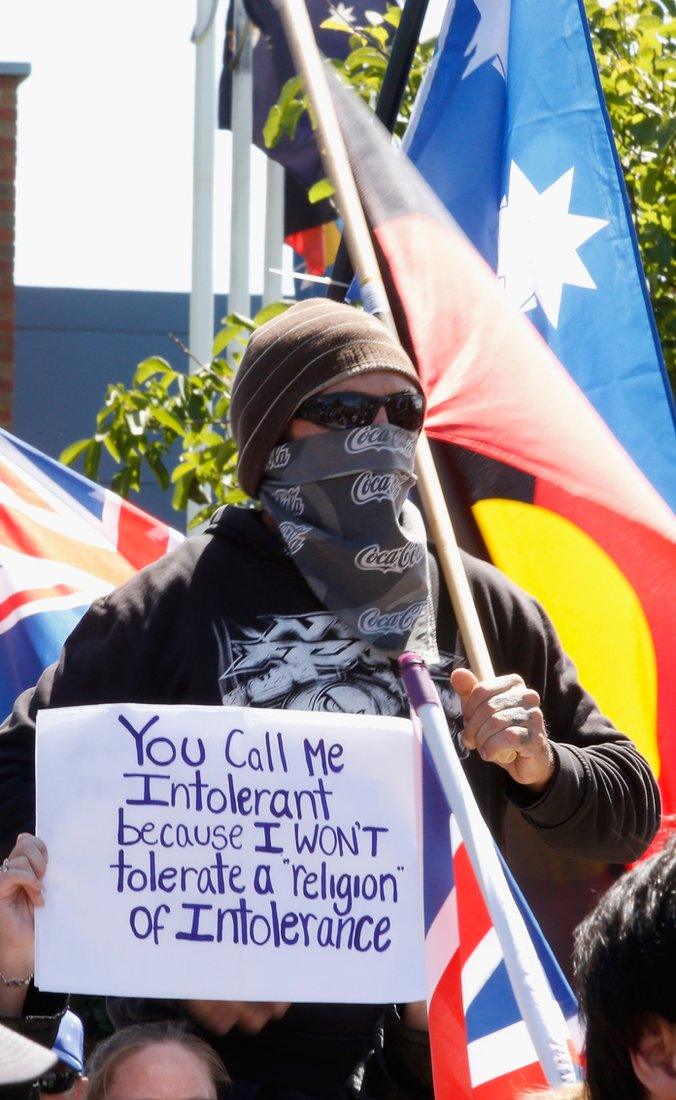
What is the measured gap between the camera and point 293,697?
8.86 ft

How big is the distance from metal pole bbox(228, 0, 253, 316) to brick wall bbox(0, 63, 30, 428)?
1.34 meters

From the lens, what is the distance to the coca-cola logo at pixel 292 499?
283 cm

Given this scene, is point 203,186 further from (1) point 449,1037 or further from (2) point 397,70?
(1) point 449,1037

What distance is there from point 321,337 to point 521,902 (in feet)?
3.07

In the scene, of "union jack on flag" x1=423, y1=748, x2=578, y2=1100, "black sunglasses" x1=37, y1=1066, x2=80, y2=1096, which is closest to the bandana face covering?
"union jack on flag" x1=423, y1=748, x2=578, y2=1100

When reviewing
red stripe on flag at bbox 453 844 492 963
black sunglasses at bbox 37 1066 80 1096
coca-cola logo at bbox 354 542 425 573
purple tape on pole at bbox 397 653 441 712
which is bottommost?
black sunglasses at bbox 37 1066 80 1096

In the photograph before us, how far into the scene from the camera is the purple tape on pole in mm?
2662

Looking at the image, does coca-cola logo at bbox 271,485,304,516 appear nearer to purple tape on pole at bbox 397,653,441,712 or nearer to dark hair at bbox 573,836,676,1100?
purple tape on pole at bbox 397,653,441,712

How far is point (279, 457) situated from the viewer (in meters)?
2.87

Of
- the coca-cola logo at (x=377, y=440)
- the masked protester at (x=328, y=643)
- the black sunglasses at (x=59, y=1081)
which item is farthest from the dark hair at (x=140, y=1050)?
the coca-cola logo at (x=377, y=440)

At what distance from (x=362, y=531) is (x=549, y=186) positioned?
1.63 metres

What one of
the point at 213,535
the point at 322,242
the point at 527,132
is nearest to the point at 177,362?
the point at 322,242

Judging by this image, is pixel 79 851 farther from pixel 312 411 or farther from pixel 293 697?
pixel 312 411

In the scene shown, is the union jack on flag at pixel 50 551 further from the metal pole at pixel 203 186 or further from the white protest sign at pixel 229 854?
the metal pole at pixel 203 186
